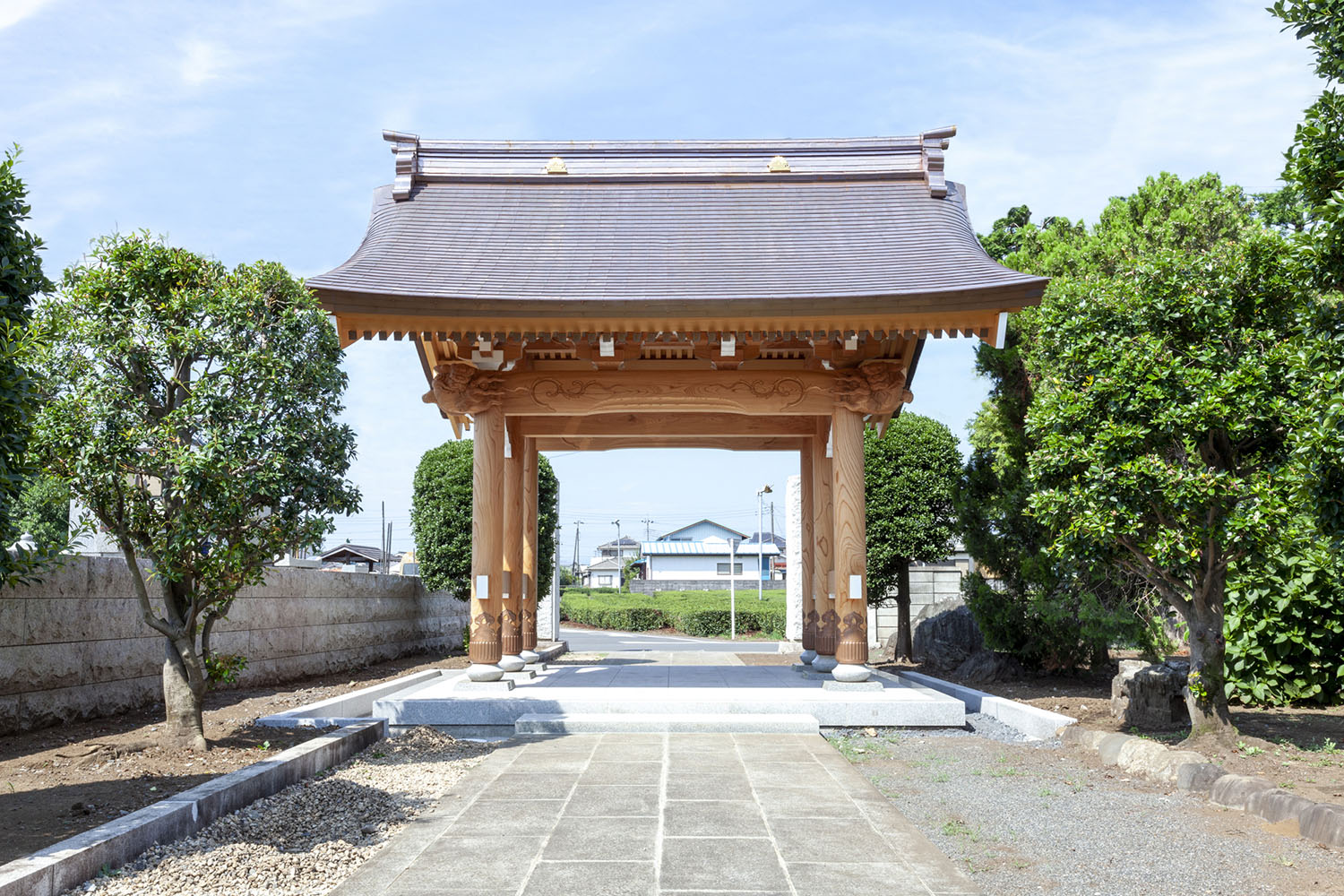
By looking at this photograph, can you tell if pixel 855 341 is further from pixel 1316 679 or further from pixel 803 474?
pixel 1316 679

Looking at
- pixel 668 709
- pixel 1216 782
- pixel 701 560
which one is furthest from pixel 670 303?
pixel 701 560

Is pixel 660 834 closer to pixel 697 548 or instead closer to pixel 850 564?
Result: pixel 850 564

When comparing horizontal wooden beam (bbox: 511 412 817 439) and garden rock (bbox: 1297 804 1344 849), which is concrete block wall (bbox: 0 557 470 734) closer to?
horizontal wooden beam (bbox: 511 412 817 439)

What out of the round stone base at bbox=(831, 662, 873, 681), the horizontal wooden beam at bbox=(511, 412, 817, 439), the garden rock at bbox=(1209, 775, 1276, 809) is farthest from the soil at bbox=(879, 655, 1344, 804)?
the horizontal wooden beam at bbox=(511, 412, 817, 439)

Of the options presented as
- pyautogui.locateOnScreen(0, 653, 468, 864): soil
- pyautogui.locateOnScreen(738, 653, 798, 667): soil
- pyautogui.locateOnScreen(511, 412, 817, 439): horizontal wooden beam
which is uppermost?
pyautogui.locateOnScreen(511, 412, 817, 439): horizontal wooden beam

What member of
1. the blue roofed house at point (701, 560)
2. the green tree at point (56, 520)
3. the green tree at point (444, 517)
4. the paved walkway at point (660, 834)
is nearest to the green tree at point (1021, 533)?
the paved walkway at point (660, 834)

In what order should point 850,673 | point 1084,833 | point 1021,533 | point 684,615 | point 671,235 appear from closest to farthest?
1. point 1084,833
2. point 850,673
3. point 671,235
4. point 1021,533
5. point 684,615

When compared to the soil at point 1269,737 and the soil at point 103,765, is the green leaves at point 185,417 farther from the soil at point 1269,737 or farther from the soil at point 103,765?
the soil at point 1269,737

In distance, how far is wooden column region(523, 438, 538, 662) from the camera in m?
13.1

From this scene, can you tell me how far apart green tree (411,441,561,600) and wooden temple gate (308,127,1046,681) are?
4.24 metres

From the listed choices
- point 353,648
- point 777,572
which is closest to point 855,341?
point 353,648

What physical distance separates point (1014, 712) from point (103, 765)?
306 inches

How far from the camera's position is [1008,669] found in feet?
41.4

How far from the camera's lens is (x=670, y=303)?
9141mm
